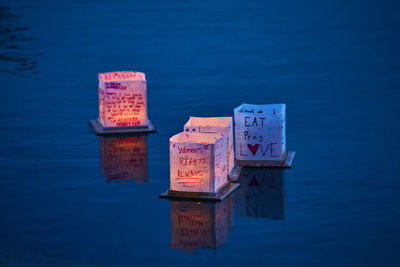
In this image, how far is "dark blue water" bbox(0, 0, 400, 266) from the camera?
1105 cm

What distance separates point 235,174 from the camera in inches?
540

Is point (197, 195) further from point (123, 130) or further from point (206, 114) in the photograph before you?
point (206, 114)

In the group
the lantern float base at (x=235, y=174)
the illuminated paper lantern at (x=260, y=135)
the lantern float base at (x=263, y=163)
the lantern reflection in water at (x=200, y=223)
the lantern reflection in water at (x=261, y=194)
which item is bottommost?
the lantern reflection in water at (x=200, y=223)

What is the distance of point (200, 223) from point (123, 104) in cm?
553

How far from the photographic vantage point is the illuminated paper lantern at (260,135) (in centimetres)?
1395

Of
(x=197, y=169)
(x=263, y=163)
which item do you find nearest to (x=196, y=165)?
(x=197, y=169)

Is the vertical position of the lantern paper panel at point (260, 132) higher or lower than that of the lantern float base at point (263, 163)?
higher

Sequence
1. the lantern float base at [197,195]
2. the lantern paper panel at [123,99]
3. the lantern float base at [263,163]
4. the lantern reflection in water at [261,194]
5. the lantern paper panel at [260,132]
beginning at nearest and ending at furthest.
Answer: the lantern reflection in water at [261,194] → the lantern float base at [197,195] → the lantern paper panel at [260,132] → the lantern float base at [263,163] → the lantern paper panel at [123,99]

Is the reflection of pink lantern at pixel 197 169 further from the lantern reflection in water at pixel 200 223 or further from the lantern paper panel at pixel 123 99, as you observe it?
the lantern paper panel at pixel 123 99

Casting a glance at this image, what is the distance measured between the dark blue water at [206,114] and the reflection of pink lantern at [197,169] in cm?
25

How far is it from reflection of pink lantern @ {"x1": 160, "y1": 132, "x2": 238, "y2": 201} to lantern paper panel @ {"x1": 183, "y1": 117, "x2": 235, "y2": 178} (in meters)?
0.33

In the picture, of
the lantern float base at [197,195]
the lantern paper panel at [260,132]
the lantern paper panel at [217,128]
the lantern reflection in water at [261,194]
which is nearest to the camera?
the lantern reflection in water at [261,194]

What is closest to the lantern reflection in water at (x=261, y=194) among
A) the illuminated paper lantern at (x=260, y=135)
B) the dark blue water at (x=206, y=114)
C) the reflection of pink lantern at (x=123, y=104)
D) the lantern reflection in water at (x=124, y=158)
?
the dark blue water at (x=206, y=114)

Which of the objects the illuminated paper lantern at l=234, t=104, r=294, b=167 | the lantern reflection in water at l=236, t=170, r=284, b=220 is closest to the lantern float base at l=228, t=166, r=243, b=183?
the lantern reflection in water at l=236, t=170, r=284, b=220
